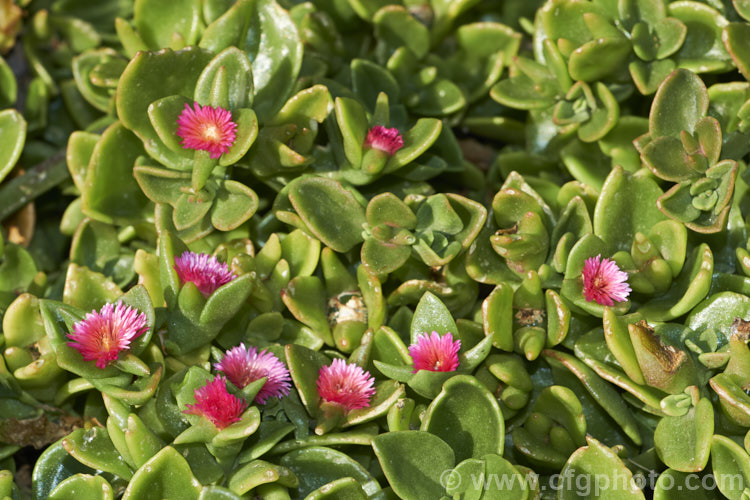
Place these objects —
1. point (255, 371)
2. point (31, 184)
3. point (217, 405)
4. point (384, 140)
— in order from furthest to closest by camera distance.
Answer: point (31, 184), point (384, 140), point (255, 371), point (217, 405)

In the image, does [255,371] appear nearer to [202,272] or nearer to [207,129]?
[202,272]

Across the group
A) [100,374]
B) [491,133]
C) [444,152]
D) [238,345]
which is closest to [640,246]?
[444,152]

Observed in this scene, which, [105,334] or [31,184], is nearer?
[105,334]

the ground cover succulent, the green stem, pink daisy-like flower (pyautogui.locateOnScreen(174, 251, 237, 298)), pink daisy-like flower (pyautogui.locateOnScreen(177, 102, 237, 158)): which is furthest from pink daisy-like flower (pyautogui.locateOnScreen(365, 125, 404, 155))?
the green stem

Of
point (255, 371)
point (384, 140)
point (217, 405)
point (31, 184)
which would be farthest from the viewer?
point (31, 184)

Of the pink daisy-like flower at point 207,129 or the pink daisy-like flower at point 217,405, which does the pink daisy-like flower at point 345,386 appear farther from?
the pink daisy-like flower at point 207,129

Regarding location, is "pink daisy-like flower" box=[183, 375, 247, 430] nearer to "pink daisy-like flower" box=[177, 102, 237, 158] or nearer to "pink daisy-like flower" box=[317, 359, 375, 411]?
"pink daisy-like flower" box=[317, 359, 375, 411]

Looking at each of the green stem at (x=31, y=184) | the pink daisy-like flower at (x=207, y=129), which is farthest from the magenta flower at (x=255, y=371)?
the green stem at (x=31, y=184)

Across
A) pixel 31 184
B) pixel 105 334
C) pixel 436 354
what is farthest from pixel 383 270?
pixel 31 184
